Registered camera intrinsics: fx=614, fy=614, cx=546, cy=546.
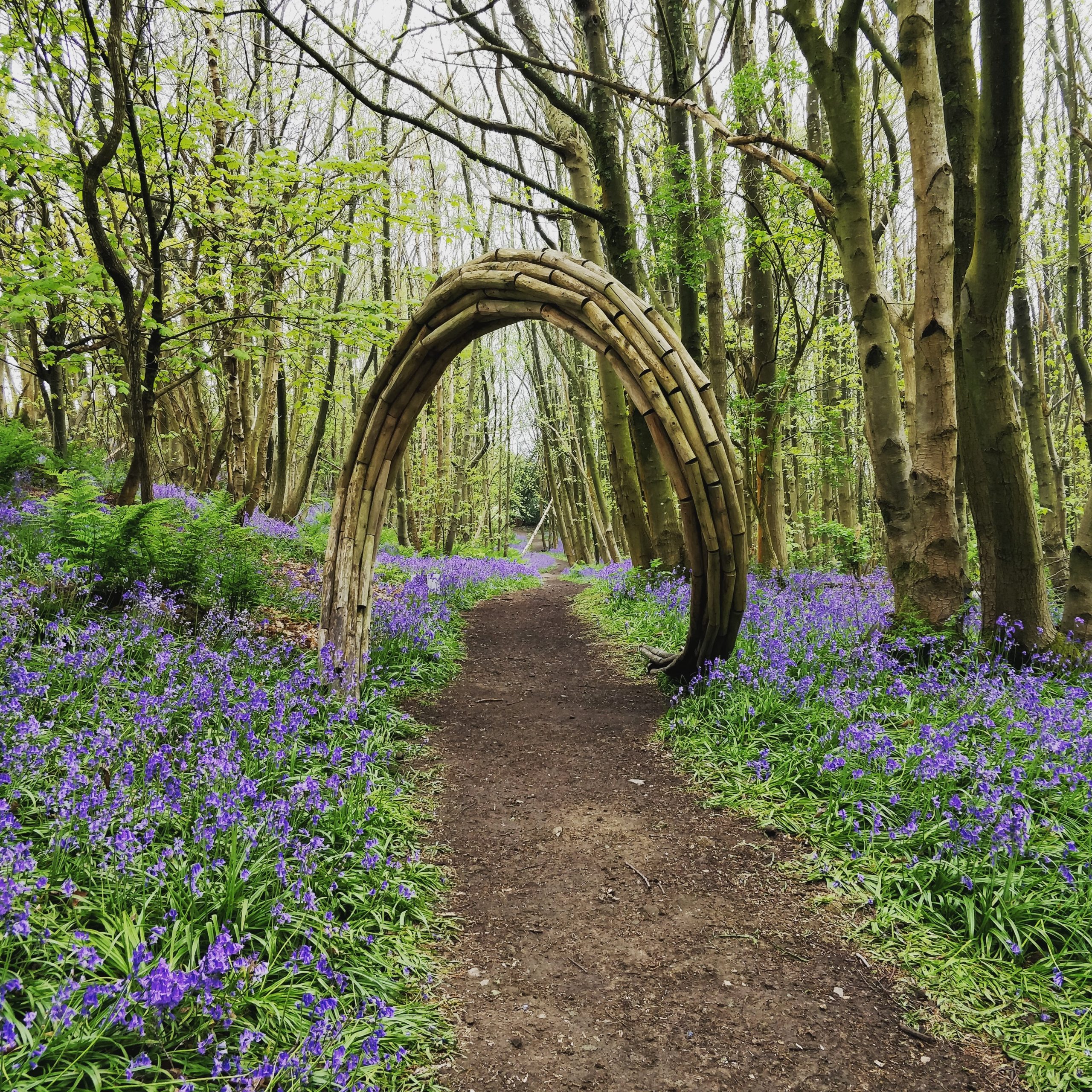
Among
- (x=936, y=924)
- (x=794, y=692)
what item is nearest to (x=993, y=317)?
(x=794, y=692)

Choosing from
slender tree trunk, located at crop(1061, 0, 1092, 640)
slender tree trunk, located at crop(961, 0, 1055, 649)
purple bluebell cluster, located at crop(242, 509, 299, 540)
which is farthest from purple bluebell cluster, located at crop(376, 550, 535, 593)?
slender tree trunk, located at crop(1061, 0, 1092, 640)

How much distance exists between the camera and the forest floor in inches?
73.5

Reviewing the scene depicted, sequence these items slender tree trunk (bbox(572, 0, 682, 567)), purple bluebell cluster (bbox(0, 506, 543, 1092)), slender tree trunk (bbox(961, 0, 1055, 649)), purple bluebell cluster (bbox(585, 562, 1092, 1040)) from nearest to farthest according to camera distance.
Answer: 1. purple bluebell cluster (bbox(0, 506, 543, 1092))
2. purple bluebell cluster (bbox(585, 562, 1092, 1040))
3. slender tree trunk (bbox(961, 0, 1055, 649))
4. slender tree trunk (bbox(572, 0, 682, 567))

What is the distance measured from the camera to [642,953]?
2365 mm

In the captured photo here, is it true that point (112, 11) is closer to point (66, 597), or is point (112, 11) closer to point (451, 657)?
point (66, 597)

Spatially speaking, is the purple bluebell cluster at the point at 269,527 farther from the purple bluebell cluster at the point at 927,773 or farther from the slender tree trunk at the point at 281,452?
the purple bluebell cluster at the point at 927,773

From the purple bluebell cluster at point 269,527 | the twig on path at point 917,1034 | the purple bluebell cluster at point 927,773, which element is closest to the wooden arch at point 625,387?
the purple bluebell cluster at point 927,773

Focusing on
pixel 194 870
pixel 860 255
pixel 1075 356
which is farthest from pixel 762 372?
pixel 194 870

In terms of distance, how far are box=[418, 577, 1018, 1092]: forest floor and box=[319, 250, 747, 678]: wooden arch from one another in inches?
46.0

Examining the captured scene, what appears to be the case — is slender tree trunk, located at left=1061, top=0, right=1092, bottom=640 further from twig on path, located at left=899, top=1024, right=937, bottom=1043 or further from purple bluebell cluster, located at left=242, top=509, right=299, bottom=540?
purple bluebell cluster, located at left=242, top=509, right=299, bottom=540

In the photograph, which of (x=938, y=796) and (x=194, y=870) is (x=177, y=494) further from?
(x=938, y=796)

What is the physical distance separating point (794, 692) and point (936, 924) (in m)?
1.81

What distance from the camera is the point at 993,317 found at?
4.35 m

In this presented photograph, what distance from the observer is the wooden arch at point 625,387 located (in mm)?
3701
